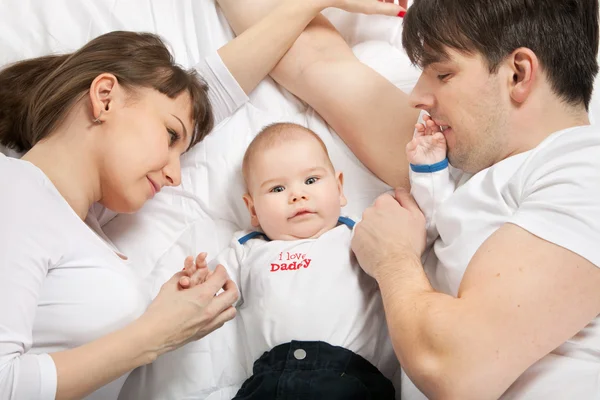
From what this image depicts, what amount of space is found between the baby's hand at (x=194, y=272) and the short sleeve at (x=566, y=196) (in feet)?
1.98

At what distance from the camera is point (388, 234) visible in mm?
1313

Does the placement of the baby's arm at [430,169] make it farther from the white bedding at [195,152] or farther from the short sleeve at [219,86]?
the short sleeve at [219,86]

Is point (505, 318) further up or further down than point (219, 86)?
further down

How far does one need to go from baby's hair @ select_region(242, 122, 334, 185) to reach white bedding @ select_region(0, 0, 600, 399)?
12 centimetres

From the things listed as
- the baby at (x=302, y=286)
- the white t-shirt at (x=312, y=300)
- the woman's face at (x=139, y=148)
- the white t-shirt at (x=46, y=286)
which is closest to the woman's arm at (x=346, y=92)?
the baby at (x=302, y=286)

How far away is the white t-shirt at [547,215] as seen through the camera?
101cm

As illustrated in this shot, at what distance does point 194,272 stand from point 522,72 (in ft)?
2.48

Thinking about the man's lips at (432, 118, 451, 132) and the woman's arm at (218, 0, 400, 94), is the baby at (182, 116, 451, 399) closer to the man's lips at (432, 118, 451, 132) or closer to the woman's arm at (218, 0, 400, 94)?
the man's lips at (432, 118, 451, 132)

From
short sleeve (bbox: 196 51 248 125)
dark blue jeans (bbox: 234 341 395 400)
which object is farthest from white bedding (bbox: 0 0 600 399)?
dark blue jeans (bbox: 234 341 395 400)

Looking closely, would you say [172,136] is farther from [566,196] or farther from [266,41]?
[566,196]

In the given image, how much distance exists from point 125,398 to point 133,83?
0.71m

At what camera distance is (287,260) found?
1.39m

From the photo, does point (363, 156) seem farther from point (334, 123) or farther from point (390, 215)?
point (390, 215)

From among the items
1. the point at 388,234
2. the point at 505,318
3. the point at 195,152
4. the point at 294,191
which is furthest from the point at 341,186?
the point at 505,318
